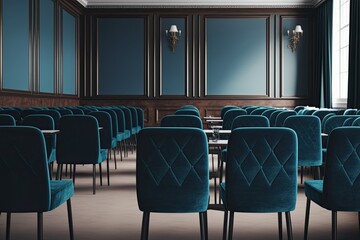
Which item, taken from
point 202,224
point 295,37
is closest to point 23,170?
point 202,224

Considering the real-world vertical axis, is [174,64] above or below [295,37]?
below

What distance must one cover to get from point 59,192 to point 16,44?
7236 mm

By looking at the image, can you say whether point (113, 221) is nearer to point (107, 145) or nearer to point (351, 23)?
point (107, 145)

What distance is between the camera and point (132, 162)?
866 cm

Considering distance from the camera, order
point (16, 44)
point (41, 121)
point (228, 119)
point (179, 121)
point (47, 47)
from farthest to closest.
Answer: point (47, 47)
point (16, 44)
point (228, 119)
point (41, 121)
point (179, 121)

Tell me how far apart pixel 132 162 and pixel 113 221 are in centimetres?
430

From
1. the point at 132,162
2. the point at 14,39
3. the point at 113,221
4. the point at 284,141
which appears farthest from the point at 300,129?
the point at 14,39

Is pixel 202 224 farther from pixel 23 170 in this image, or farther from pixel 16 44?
pixel 16 44

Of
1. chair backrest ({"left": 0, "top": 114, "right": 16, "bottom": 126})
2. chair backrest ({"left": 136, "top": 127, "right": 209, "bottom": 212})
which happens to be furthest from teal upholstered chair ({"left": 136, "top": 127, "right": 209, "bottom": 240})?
chair backrest ({"left": 0, "top": 114, "right": 16, "bottom": 126})

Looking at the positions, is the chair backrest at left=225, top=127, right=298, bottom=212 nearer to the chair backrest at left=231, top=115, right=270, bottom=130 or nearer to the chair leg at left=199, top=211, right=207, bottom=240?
the chair leg at left=199, top=211, right=207, bottom=240

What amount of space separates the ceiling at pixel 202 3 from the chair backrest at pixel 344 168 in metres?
11.7

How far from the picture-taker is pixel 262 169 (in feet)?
10.0

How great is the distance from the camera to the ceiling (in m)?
14.4

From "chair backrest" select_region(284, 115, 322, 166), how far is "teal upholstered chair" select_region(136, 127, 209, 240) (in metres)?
2.55
